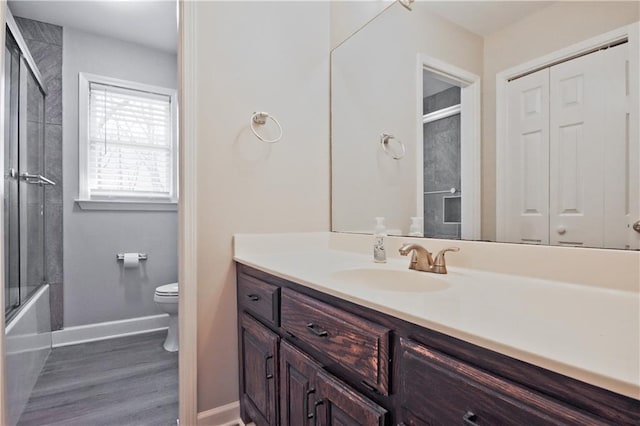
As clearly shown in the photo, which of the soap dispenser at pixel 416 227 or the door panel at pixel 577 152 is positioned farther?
the soap dispenser at pixel 416 227

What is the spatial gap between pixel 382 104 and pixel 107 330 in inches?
111

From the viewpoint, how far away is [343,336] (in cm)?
85

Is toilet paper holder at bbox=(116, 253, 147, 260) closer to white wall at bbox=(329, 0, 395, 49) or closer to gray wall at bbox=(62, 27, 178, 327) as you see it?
gray wall at bbox=(62, 27, 178, 327)

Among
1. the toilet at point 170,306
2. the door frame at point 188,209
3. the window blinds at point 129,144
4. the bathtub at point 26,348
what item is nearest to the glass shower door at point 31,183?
the bathtub at point 26,348

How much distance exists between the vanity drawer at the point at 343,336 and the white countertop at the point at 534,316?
6cm

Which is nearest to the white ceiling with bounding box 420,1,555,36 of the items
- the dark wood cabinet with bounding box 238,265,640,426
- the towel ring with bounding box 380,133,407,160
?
the towel ring with bounding box 380,133,407,160

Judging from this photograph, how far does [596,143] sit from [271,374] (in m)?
1.26

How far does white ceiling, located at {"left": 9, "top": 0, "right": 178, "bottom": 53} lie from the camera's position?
2365 millimetres

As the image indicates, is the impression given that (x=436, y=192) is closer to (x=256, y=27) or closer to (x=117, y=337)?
(x=256, y=27)

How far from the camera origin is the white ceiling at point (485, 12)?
107cm

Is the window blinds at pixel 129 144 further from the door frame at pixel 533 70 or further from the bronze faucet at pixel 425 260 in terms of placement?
the door frame at pixel 533 70

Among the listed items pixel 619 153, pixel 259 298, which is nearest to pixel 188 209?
pixel 259 298

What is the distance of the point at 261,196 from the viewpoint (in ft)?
5.44

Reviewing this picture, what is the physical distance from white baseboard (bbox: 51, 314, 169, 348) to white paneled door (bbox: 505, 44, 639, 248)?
295 centimetres
